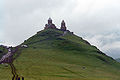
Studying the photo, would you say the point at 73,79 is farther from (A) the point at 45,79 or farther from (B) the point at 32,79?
(B) the point at 32,79

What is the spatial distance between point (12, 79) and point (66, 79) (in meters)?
36.5

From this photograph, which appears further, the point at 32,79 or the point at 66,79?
the point at 66,79

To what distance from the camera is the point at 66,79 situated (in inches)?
4948

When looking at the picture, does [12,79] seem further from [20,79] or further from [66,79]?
[66,79]

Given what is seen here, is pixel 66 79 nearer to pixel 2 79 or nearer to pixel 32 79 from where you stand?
pixel 32 79

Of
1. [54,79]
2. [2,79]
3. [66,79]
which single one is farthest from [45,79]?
[2,79]

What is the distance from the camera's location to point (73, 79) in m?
129

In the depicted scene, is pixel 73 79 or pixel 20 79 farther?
pixel 73 79

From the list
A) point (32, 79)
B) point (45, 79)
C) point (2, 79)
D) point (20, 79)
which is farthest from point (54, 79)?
point (2, 79)

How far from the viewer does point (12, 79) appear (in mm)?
115375

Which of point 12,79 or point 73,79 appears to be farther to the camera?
point 73,79

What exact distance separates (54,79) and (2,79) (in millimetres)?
34130

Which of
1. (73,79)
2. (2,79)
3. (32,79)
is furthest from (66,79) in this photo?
(2,79)

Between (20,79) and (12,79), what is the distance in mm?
5961
